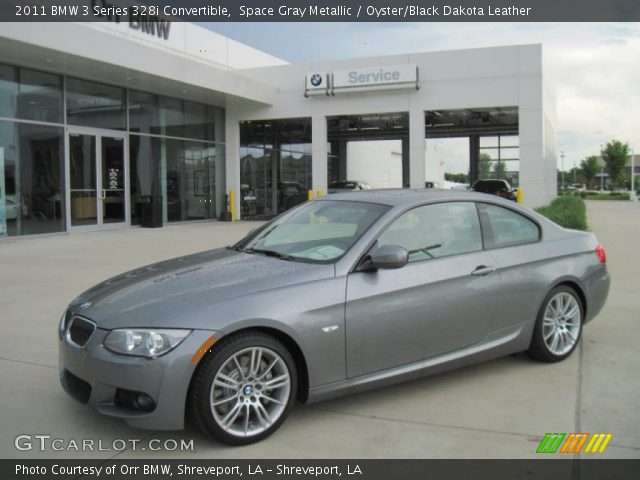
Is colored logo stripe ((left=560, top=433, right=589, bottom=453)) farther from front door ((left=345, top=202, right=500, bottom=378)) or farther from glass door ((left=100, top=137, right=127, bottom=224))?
glass door ((left=100, top=137, right=127, bottom=224))

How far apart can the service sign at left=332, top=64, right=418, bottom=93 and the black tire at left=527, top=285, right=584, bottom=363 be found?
16.8m

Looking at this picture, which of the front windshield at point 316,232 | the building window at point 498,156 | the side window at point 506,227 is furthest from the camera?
the building window at point 498,156

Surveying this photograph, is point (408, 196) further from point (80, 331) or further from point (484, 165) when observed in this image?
point (484, 165)

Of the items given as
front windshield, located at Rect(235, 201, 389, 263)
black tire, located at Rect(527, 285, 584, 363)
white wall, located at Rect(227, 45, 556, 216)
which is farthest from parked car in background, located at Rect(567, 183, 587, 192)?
front windshield, located at Rect(235, 201, 389, 263)

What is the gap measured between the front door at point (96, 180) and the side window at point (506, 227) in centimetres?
1404

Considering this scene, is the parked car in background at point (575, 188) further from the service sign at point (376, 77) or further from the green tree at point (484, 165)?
the service sign at point (376, 77)

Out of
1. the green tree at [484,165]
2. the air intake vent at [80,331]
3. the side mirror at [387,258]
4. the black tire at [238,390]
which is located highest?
the green tree at [484,165]

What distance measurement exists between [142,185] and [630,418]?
57.1 feet

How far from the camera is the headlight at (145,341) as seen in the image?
3.29 metres

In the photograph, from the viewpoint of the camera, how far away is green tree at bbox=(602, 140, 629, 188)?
209ft

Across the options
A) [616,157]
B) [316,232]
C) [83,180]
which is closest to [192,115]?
[83,180]

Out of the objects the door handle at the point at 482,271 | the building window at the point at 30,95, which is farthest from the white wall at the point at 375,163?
the door handle at the point at 482,271

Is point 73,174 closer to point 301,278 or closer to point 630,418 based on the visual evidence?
point 301,278
